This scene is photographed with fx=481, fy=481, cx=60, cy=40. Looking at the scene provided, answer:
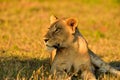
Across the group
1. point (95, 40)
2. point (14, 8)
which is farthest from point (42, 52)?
point (14, 8)

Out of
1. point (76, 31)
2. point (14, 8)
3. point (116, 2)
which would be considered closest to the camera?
point (76, 31)

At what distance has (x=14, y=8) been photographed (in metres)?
18.6

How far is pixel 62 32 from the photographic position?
6.93m

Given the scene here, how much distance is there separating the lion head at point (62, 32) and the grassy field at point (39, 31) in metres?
0.47

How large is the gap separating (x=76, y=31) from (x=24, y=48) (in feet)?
10.4

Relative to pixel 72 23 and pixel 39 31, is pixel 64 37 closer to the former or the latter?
pixel 72 23

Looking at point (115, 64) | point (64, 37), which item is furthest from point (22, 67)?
point (115, 64)

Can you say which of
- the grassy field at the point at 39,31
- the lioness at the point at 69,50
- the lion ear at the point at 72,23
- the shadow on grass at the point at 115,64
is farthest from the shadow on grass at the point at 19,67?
the shadow on grass at the point at 115,64

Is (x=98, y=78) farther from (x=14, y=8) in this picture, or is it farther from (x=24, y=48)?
(x=14, y=8)

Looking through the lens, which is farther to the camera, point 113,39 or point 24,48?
point 113,39

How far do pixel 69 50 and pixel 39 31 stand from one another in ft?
20.8

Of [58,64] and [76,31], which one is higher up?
[76,31]

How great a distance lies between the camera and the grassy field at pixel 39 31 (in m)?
7.74

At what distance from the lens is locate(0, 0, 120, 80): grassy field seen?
7741 mm
